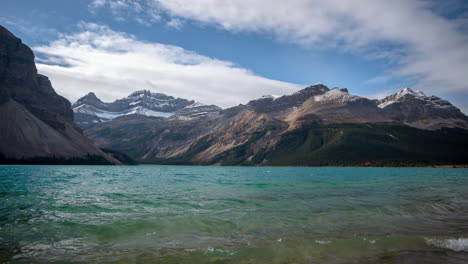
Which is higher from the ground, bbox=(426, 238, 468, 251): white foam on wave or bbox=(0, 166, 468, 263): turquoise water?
bbox=(426, 238, 468, 251): white foam on wave

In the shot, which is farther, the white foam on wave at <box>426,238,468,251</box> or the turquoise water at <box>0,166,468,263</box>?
the white foam on wave at <box>426,238,468,251</box>

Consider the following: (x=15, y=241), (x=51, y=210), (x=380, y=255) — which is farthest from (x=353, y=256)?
(x=51, y=210)

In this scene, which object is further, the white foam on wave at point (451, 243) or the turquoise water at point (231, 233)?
the white foam on wave at point (451, 243)

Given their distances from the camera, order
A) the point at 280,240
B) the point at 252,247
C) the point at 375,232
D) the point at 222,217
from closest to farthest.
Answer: the point at 252,247, the point at 280,240, the point at 375,232, the point at 222,217

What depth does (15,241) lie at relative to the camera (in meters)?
15.4

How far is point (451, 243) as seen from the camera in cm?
1529

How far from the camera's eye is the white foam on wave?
577 inches

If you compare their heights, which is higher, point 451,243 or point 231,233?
point 451,243

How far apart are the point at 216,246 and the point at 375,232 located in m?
9.97

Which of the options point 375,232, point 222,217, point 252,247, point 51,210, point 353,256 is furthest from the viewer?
point 51,210

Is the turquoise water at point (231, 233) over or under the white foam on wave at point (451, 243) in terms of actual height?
under

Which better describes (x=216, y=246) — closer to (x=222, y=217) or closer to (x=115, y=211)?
(x=222, y=217)

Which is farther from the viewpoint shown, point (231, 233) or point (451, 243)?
point (231, 233)

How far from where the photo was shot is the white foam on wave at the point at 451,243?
1466 cm
